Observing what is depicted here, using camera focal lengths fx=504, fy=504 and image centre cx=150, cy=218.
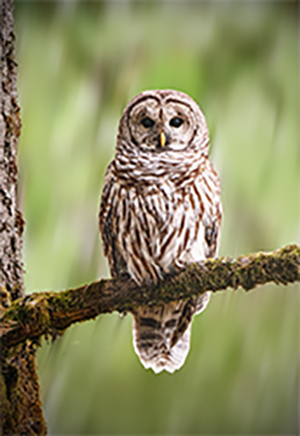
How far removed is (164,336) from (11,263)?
1.74ft

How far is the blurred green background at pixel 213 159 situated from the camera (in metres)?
1.62

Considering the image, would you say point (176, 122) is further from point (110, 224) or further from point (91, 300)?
point (91, 300)

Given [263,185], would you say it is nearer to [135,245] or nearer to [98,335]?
[135,245]

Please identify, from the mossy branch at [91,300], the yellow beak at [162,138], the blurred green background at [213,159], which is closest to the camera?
the mossy branch at [91,300]

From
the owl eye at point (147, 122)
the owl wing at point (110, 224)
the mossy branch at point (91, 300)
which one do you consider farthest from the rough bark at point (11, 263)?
the owl eye at point (147, 122)

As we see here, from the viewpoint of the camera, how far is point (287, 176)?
5.55 ft

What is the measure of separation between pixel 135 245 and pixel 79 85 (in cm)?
60

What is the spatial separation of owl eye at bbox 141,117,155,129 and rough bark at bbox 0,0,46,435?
1.31ft

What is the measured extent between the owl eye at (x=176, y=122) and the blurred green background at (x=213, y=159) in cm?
18

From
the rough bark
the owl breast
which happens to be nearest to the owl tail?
the owl breast

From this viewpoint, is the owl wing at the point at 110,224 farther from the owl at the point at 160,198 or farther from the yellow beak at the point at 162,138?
the yellow beak at the point at 162,138

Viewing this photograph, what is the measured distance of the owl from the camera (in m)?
1.51

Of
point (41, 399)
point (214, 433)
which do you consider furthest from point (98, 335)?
point (214, 433)

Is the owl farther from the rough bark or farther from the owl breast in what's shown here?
the rough bark
